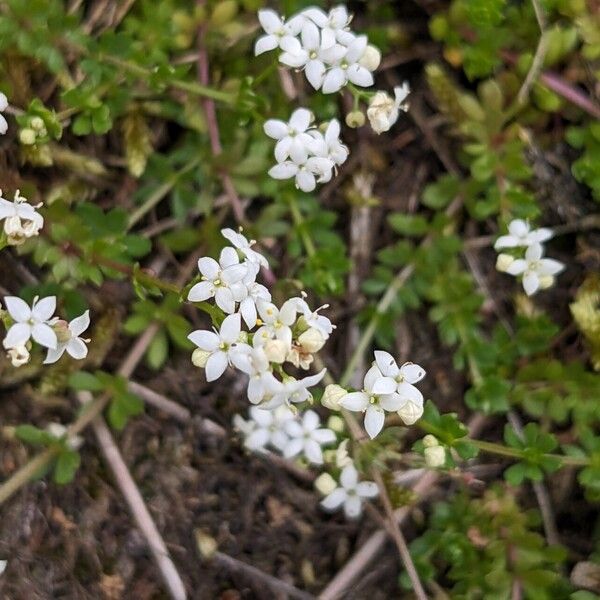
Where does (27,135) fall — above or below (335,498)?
above

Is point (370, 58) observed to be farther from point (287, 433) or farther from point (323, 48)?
point (287, 433)

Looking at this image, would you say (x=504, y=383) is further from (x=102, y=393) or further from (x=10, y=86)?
(x=10, y=86)

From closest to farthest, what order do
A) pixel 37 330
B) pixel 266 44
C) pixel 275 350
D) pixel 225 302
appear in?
pixel 275 350, pixel 225 302, pixel 37 330, pixel 266 44

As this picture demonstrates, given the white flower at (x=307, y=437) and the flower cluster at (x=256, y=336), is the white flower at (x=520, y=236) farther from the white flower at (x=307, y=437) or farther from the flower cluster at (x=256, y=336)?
the flower cluster at (x=256, y=336)

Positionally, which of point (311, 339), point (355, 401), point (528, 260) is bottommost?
point (528, 260)

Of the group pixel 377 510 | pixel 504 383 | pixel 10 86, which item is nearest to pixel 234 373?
pixel 377 510

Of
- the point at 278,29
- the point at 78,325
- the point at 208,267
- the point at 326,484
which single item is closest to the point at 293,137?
the point at 278,29

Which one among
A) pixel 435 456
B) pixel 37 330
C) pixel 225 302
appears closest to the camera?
pixel 225 302

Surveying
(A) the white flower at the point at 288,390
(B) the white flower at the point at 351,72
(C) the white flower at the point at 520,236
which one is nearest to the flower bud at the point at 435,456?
(A) the white flower at the point at 288,390
